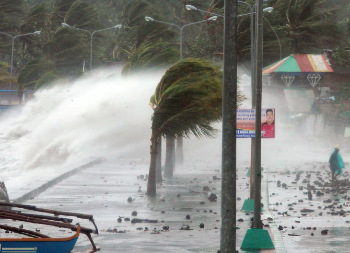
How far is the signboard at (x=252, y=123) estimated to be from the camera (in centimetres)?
2269

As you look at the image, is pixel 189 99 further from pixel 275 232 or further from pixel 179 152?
pixel 179 152

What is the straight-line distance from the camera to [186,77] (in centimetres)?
2930

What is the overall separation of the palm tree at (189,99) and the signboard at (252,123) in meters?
5.50

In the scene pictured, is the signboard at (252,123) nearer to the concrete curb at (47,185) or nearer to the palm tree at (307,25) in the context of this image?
the concrete curb at (47,185)

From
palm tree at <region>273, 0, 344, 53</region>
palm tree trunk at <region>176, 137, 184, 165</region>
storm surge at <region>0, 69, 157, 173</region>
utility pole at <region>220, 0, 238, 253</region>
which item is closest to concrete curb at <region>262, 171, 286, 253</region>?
utility pole at <region>220, 0, 238, 253</region>

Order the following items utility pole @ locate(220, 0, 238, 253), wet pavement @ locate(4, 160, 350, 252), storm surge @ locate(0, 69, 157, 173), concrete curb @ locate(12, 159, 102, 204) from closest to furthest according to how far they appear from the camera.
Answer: utility pole @ locate(220, 0, 238, 253)
wet pavement @ locate(4, 160, 350, 252)
concrete curb @ locate(12, 159, 102, 204)
storm surge @ locate(0, 69, 157, 173)

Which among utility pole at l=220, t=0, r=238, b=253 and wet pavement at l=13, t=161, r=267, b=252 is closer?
utility pole at l=220, t=0, r=238, b=253

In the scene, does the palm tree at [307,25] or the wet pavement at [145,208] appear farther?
the palm tree at [307,25]

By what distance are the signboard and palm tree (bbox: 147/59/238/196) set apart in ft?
18.0

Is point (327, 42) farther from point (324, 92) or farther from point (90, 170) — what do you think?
point (90, 170)

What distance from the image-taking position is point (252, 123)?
23.2 meters

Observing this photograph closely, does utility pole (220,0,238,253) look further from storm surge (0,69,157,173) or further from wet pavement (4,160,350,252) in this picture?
storm surge (0,69,157,173)

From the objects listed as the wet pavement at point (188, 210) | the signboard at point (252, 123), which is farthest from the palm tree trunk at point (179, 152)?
the signboard at point (252, 123)

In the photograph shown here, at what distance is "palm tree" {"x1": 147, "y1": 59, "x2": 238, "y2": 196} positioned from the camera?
2889 cm
